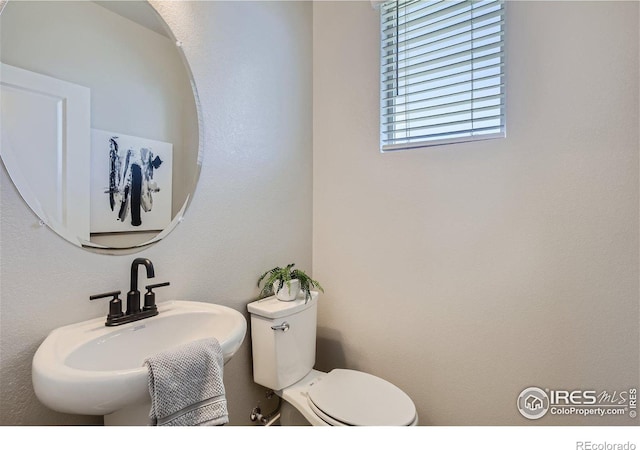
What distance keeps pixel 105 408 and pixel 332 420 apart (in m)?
0.74

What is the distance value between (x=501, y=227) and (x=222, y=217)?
1.15 metres

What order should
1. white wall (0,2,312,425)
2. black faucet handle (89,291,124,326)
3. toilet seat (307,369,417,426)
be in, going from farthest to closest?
1. toilet seat (307,369,417,426)
2. black faucet handle (89,291,124,326)
3. white wall (0,2,312,425)

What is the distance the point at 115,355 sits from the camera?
3.03ft

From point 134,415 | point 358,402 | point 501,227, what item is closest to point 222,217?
point 134,415

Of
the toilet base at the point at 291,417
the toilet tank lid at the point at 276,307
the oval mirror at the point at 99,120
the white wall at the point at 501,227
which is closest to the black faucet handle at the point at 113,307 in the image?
the oval mirror at the point at 99,120

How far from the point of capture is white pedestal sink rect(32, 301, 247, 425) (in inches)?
26.9

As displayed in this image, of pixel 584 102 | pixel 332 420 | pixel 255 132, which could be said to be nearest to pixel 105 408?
pixel 332 420

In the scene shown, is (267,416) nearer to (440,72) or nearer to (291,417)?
(291,417)

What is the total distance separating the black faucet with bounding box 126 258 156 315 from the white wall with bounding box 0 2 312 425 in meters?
0.04

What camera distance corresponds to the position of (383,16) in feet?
5.20

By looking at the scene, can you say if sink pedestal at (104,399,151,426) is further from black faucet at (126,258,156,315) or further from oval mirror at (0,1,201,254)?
oval mirror at (0,1,201,254)

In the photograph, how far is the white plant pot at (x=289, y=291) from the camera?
1.43m

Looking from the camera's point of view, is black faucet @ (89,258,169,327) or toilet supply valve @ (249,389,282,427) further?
toilet supply valve @ (249,389,282,427)

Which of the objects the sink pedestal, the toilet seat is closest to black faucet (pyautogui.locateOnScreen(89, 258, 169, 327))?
the sink pedestal
